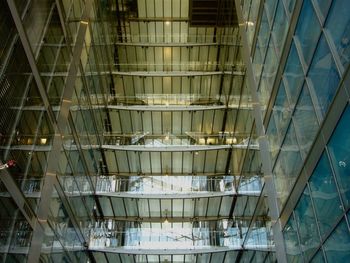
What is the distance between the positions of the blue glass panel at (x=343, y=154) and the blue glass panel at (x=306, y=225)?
2409 millimetres

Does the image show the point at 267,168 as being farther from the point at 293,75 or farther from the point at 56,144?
the point at 56,144

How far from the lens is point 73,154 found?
21.3 m

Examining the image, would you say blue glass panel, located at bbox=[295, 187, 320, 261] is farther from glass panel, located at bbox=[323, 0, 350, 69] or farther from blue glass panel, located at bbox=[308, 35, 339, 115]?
glass panel, located at bbox=[323, 0, 350, 69]

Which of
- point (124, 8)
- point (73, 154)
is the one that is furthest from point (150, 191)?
point (124, 8)

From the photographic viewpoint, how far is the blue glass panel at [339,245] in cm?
973

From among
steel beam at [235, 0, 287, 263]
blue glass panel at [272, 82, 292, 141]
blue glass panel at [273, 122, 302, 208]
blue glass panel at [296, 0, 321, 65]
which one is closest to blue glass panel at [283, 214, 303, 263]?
steel beam at [235, 0, 287, 263]

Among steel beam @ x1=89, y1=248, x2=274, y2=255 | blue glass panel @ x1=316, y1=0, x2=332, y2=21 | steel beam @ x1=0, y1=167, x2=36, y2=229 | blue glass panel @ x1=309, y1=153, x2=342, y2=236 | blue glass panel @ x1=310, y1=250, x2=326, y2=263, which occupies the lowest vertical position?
blue glass panel @ x1=310, y1=250, x2=326, y2=263

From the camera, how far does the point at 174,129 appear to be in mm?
33938

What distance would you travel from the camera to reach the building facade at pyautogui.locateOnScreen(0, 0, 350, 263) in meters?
11.9

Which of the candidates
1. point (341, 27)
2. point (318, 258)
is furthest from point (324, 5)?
point (318, 258)

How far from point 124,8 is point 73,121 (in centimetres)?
1589

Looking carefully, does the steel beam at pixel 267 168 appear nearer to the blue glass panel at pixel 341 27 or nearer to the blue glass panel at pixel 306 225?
the blue glass panel at pixel 306 225

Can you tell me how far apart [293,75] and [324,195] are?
4.23 metres

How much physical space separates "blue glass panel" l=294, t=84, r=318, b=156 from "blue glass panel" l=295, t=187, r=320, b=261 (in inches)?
51.9
